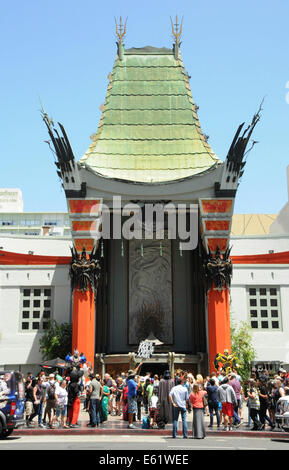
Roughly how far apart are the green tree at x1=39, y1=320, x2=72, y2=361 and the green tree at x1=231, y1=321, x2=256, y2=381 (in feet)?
32.9

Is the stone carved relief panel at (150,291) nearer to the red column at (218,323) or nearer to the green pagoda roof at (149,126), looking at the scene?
the red column at (218,323)

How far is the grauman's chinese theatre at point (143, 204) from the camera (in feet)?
114

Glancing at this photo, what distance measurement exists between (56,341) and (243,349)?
1133 centimetres

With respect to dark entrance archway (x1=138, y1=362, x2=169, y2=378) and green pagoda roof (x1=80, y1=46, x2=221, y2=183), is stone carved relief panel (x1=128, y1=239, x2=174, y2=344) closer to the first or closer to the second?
dark entrance archway (x1=138, y1=362, x2=169, y2=378)

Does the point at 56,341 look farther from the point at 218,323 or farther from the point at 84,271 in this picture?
the point at 218,323

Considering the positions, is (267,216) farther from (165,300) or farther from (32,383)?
(32,383)

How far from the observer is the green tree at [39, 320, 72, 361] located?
35.3 m

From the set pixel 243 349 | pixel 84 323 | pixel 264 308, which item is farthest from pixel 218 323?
pixel 84 323

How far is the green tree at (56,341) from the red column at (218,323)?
866cm

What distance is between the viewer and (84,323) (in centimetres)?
3388

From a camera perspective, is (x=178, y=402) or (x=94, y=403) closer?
(x=178, y=402)

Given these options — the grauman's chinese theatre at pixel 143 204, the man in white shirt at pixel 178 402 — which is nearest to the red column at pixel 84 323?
the grauman's chinese theatre at pixel 143 204

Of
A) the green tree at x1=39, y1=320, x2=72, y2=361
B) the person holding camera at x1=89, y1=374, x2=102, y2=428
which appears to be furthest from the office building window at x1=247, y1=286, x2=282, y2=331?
the person holding camera at x1=89, y1=374, x2=102, y2=428

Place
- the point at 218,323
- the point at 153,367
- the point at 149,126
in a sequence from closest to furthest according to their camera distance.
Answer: the point at 218,323 < the point at 153,367 < the point at 149,126
